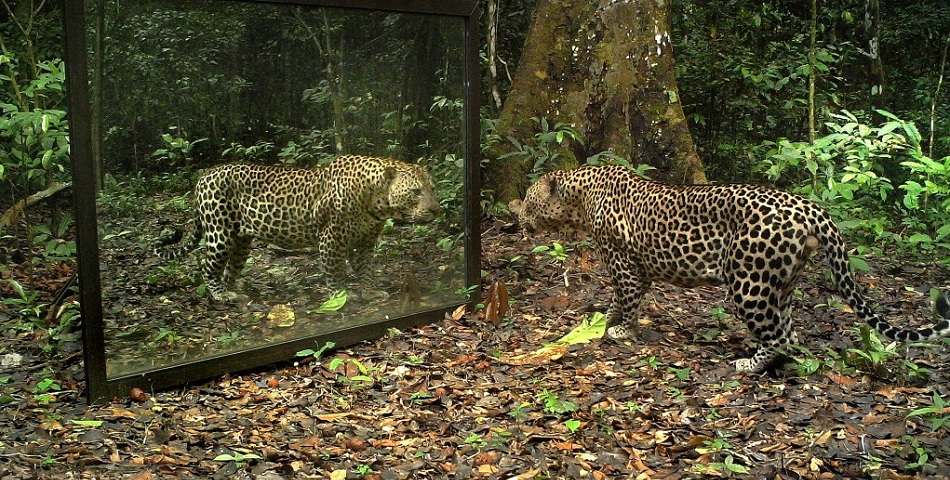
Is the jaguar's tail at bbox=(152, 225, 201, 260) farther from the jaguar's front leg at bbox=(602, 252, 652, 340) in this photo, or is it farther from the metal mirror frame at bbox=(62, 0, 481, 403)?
the jaguar's front leg at bbox=(602, 252, 652, 340)

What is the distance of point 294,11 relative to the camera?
5.95 m

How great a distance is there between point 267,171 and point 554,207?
2417 mm

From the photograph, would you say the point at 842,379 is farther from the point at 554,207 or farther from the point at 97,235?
the point at 97,235

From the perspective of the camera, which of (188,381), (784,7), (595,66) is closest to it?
(188,381)

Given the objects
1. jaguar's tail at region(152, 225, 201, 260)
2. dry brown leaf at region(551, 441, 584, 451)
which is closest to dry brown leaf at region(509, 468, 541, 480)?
dry brown leaf at region(551, 441, 584, 451)

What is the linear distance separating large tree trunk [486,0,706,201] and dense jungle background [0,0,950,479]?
0.81 meters

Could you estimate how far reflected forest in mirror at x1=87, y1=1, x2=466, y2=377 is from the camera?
533cm

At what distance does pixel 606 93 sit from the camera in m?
9.29

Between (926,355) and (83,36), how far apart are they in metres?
5.82

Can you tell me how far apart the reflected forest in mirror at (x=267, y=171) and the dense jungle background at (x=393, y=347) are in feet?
0.06

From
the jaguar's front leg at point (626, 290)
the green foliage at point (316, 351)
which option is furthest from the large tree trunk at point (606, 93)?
the green foliage at point (316, 351)

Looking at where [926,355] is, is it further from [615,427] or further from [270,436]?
[270,436]

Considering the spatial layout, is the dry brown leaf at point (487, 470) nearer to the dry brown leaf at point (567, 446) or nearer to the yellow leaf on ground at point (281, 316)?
the dry brown leaf at point (567, 446)

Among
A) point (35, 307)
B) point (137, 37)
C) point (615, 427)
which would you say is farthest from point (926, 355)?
point (35, 307)
